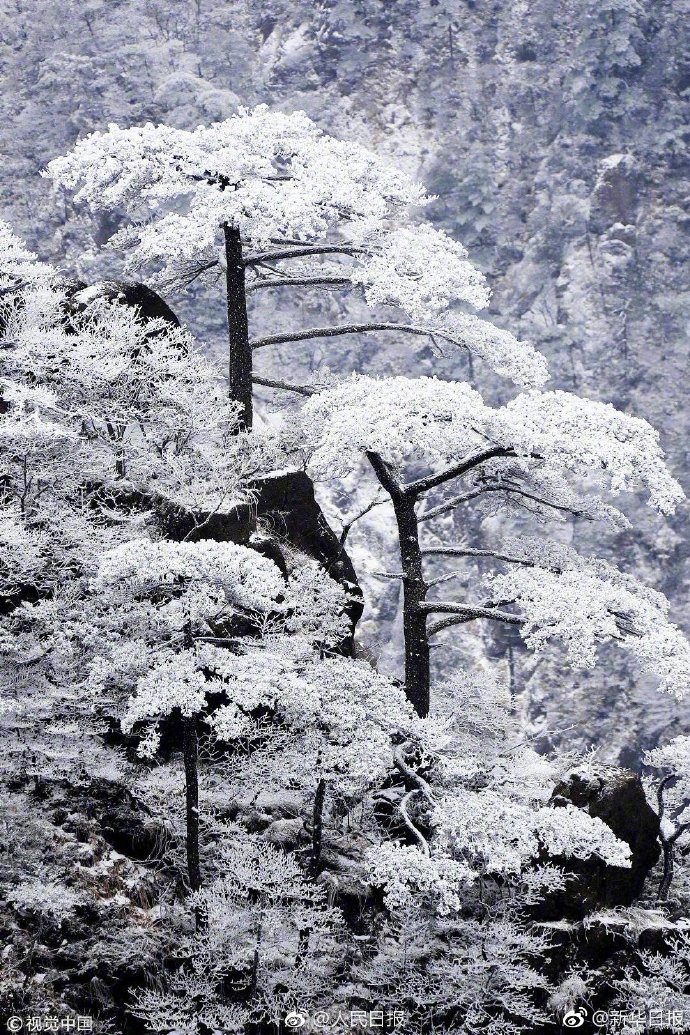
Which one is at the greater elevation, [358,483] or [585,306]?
[585,306]

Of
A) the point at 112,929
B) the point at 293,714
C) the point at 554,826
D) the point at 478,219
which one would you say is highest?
the point at 478,219

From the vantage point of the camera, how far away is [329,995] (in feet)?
33.0

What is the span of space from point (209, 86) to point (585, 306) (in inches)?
546

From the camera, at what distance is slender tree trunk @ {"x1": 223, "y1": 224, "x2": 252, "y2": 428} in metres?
13.4

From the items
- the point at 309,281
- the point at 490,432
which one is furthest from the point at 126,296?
the point at 490,432

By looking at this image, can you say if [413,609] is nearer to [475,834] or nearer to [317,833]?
[317,833]

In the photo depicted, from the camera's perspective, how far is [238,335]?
1367cm

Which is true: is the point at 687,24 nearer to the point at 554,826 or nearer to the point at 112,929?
the point at 554,826

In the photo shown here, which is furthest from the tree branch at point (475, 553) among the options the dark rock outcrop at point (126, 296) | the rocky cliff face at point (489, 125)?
the rocky cliff face at point (489, 125)

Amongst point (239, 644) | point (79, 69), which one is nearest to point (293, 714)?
point (239, 644)

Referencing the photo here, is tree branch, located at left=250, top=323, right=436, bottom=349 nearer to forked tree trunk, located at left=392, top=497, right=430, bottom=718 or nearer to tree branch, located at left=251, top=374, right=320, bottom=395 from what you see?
tree branch, located at left=251, top=374, right=320, bottom=395

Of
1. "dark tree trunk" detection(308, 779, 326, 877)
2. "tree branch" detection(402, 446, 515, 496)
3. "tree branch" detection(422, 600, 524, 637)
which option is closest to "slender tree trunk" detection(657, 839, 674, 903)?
"tree branch" detection(422, 600, 524, 637)

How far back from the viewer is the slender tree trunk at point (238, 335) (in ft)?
43.9

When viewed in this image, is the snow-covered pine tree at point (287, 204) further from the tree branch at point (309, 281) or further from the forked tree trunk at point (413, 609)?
the forked tree trunk at point (413, 609)
